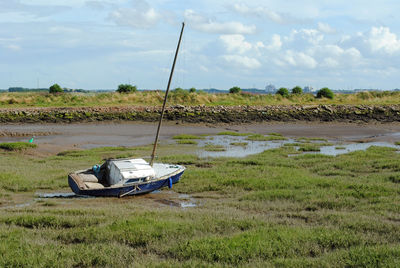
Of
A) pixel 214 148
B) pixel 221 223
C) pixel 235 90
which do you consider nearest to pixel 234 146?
pixel 214 148

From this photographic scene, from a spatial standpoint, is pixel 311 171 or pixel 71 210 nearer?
pixel 71 210

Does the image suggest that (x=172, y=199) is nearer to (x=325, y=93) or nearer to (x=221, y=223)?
(x=221, y=223)

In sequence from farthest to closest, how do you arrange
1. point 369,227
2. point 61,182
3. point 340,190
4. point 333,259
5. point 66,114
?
point 66,114 → point 61,182 → point 340,190 → point 369,227 → point 333,259

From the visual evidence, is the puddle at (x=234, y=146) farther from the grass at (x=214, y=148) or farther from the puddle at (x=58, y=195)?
the puddle at (x=58, y=195)

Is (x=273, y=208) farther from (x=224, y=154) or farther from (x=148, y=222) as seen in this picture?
(x=224, y=154)

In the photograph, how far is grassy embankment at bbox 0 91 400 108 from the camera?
215 feet

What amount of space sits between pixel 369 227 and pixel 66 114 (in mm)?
47447

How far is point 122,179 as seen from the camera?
52.7ft

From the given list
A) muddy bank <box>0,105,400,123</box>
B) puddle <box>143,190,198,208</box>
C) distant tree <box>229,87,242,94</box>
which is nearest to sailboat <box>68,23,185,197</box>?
puddle <box>143,190,198,208</box>

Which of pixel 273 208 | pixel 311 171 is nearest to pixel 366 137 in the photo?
pixel 311 171

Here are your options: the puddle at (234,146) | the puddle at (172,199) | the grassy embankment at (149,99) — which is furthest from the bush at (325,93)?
the puddle at (172,199)

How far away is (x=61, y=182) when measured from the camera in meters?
18.5

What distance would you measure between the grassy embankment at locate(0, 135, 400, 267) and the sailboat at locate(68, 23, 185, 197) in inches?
15.8

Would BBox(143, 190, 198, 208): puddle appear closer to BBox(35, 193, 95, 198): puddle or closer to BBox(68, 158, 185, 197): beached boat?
BBox(68, 158, 185, 197): beached boat
